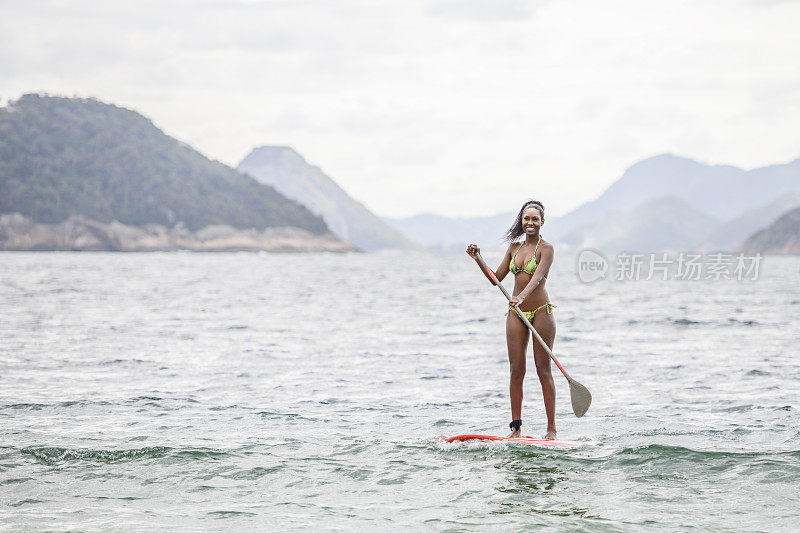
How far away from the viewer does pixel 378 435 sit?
35.4ft

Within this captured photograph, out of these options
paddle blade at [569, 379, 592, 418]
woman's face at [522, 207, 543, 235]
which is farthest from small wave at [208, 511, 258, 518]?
paddle blade at [569, 379, 592, 418]

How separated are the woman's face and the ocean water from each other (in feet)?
8.91

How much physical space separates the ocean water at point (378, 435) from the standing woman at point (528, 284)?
1086 millimetres

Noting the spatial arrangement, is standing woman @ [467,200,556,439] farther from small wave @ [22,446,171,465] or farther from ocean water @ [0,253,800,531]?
small wave @ [22,446,171,465]

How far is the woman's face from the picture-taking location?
9531 millimetres

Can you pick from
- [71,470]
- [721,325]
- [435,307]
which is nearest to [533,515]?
[71,470]

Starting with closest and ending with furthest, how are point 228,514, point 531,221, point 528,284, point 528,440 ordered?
point 228,514 → point 528,284 → point 531,221 → point 528,440

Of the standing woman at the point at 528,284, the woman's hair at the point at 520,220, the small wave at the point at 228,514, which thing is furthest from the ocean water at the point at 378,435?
the woman's hair at the point at 520,220

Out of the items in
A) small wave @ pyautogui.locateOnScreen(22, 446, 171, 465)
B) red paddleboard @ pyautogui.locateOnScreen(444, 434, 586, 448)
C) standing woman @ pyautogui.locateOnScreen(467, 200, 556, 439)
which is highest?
standing woman @ pyautogui.locateOnScreen(467, 200, 556, 439)

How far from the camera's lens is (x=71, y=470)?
895 cm

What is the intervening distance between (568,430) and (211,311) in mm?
25816

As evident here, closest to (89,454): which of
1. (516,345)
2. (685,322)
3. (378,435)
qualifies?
(378,435)

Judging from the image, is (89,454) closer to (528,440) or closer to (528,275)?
(528,440)

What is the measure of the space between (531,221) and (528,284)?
0.77 m
